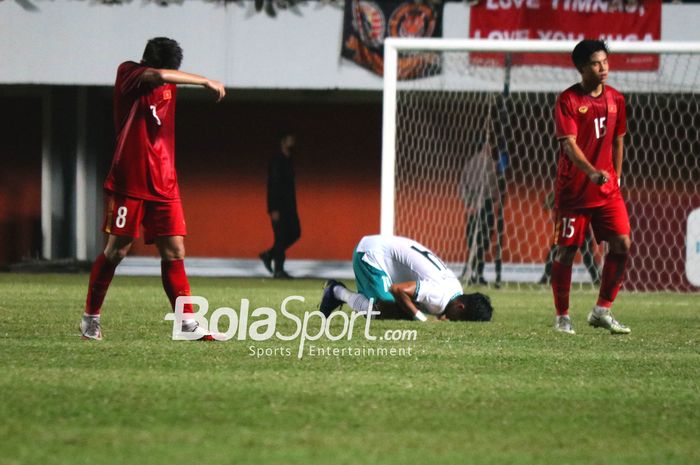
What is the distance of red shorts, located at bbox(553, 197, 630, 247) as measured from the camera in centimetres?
780

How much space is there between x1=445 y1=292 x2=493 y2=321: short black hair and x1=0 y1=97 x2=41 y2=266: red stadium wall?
1012 centimetres

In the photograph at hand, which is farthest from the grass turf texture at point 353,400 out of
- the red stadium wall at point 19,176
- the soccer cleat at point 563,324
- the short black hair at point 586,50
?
the red stadium wall at point 19,176

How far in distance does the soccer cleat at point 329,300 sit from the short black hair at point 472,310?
83 centimetres

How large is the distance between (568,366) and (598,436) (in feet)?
6.05

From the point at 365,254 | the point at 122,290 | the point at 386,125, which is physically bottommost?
the point at 122,290

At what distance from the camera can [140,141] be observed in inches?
257

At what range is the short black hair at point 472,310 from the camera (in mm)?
8398

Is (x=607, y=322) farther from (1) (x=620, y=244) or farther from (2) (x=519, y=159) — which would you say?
(2) (x=519, y=159)

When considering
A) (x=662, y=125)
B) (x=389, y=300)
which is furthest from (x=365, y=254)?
(x=662, y=125)

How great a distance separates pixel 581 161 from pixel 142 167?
275cm

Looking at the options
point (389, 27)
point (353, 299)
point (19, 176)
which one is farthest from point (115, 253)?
point (19, 176)

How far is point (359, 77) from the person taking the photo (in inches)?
608

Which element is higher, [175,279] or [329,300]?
[175,279]

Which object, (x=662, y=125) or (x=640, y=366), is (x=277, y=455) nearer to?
(x=640, y=366)
